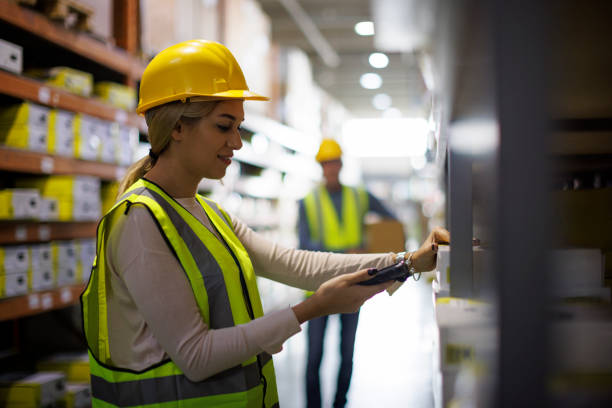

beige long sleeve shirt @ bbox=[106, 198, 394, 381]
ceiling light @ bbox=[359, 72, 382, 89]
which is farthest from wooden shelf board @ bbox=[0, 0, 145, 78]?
ceiling light @ bbox=[359, 72, 382, 89]

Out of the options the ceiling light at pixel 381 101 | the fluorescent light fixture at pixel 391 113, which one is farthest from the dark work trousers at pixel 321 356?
the fluorescent light fixture at pixel 391 113

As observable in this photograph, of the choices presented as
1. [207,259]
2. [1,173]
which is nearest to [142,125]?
[1,173]

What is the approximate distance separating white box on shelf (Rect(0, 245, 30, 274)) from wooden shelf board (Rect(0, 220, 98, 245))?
53 mm

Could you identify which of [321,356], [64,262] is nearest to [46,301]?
[64,262]

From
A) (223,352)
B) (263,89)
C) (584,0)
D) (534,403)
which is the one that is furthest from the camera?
(263,89)

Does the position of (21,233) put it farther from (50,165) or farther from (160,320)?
(160,320)

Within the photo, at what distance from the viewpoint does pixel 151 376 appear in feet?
4.86

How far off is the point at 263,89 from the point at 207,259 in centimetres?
664

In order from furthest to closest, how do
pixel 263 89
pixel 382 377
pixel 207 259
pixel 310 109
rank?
pixel 310 109
pixel 263 89
pixel 382 377
pixel 207 259

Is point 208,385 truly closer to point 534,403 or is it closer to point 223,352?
point 223,352

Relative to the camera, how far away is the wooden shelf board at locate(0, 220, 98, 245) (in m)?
3.33

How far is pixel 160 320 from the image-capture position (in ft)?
4.65

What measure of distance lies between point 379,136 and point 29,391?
85.6 feet

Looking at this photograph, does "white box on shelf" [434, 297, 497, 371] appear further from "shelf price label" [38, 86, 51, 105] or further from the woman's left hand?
"shelf price label" [38, 86, 51, 105]
